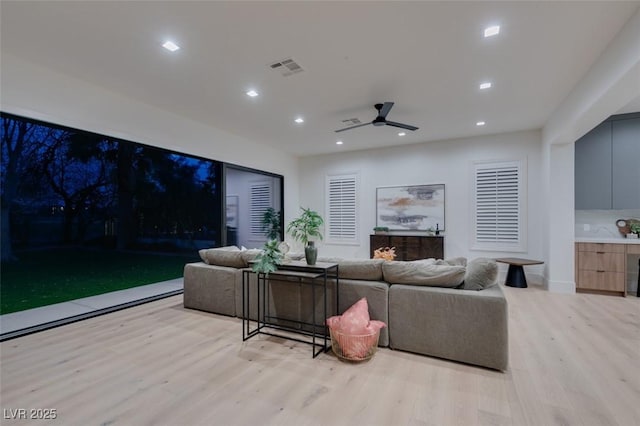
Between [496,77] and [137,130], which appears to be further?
[137,130]

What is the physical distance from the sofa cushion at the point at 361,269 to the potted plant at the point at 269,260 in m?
0.64

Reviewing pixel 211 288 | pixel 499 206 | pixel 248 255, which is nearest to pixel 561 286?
pixel 499 206

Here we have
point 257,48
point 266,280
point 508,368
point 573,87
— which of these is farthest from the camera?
point 573,87

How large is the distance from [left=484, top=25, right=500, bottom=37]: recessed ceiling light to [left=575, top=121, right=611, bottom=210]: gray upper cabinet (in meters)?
3.67

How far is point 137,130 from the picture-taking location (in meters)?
4.12

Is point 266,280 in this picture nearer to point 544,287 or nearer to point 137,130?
point 137,130

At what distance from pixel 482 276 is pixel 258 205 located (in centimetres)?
560

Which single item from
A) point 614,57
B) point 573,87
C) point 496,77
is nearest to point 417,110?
point 496,77

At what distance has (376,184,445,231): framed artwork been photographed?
6270 mm

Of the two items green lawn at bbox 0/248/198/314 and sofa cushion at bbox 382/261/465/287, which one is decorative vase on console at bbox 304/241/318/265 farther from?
green lawn at bbox 0/248/198/314

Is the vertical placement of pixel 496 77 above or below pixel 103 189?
above

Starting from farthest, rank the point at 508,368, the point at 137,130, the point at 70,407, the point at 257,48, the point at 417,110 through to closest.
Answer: the point at 417,110, the point at 137,130, the point at 257,48, the point at 508,368, the point at 70,407

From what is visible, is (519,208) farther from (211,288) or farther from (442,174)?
(211,288)

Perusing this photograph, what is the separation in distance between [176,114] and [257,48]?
8.18 feet
